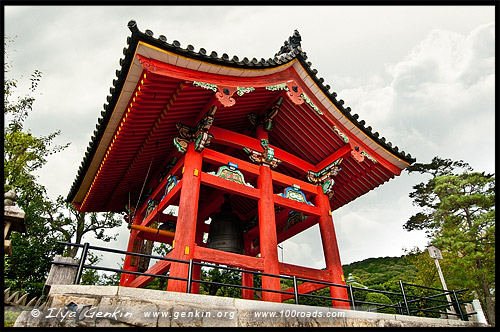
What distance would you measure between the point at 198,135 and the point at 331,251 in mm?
4501

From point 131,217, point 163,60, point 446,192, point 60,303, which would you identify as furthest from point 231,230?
point 446,192

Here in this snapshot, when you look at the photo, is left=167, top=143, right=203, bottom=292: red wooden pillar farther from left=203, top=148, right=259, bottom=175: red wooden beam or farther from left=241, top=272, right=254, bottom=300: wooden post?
left=241, top=272, right=254, bottom=300: wooden post

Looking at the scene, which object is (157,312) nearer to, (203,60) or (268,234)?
(268,234)

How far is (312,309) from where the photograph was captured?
4.64m

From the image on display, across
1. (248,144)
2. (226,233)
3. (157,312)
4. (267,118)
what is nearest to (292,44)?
(267,118)

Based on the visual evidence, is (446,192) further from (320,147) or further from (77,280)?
(77,280)

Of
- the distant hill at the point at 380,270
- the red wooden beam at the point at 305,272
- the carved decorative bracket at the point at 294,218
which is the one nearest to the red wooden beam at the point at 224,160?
the carved decorative bracket at the point at 294,218

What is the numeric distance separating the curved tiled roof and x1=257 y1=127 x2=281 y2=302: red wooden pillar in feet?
9.08

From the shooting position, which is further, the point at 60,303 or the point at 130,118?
the point at 130,118

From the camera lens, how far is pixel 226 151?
31.9 ft

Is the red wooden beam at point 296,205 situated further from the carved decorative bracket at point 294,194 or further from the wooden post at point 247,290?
the wooden post at point 247,290

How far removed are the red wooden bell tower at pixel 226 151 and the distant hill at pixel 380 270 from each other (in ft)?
83.1

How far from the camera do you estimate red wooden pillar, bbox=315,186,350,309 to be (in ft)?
24.4

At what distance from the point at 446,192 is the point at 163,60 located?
863 inches
